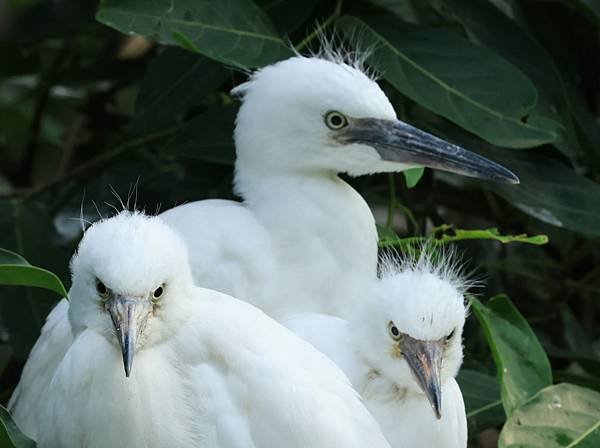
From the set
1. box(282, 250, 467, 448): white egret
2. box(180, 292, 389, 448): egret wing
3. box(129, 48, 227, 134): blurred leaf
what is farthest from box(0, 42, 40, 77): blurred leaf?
box(180, 292, 389, 448): egret wing

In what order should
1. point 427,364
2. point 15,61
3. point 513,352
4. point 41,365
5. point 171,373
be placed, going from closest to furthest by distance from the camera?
point 171,373, point 427,364, point 513,352, point 41,365, point 15,61

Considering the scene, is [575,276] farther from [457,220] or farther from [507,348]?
[507,348]

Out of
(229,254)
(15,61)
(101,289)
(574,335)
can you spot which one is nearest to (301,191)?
(229,254)

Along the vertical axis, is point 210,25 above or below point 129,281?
above

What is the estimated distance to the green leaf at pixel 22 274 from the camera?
7.83 feet

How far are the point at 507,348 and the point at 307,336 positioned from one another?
1.47ft

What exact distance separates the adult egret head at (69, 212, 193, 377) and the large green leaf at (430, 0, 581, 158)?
1.24 metres

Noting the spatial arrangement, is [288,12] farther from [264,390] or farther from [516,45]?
[264,390]

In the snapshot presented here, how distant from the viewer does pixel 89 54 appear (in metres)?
4.48

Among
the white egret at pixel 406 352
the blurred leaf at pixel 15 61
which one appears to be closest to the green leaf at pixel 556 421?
the white egret at pixel 406 352

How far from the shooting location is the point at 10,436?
229 cm

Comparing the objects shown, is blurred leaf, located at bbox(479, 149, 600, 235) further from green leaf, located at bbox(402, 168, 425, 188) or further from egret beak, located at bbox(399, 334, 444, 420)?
egret beak, located at bbox(399, 334, 444, 420)

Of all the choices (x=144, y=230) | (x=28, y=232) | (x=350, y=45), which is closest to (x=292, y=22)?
(x=350, y=45)

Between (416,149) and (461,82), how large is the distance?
28cm
